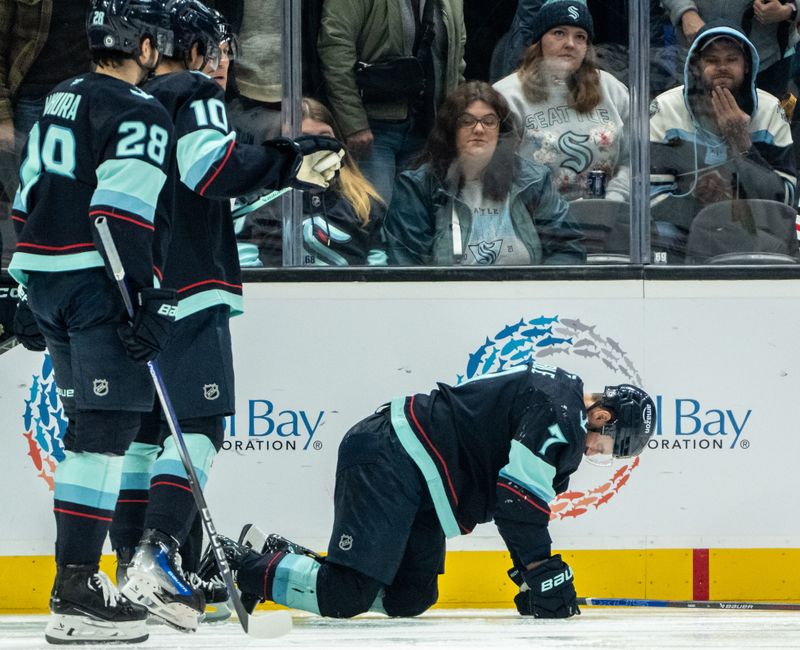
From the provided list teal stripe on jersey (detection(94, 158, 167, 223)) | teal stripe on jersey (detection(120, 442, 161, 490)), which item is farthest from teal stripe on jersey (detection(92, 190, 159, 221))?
teal stripe on jersey (detection(120, 442, 161, 490))

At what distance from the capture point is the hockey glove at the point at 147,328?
3307 mm

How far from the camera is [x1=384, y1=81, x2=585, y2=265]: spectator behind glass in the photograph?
4832 millimetres

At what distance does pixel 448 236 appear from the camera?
4867 millimetres

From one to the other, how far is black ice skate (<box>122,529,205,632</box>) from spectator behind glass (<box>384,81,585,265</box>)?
168 centimetres

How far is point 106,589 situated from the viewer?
336 centimetres

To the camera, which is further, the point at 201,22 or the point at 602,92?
the point at 602,92

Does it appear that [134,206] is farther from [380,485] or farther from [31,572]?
[31,572]

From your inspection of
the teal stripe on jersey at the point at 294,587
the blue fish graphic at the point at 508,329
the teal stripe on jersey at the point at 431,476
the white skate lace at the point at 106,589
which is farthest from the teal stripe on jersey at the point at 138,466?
the blue fish graphic at the point at 508,329

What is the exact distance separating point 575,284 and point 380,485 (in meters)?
1.09

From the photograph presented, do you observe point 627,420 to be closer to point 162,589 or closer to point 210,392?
point 210,392

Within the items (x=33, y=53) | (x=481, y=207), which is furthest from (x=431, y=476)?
(x=33, y=53)

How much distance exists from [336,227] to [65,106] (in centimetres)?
158

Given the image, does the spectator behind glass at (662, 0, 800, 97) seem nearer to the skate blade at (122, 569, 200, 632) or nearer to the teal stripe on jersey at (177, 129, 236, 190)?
the teal stripe on jersey at (177, 129, 236, 190)

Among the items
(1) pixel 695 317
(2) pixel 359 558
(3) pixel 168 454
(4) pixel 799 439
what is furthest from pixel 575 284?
(3) pixel 168 454
